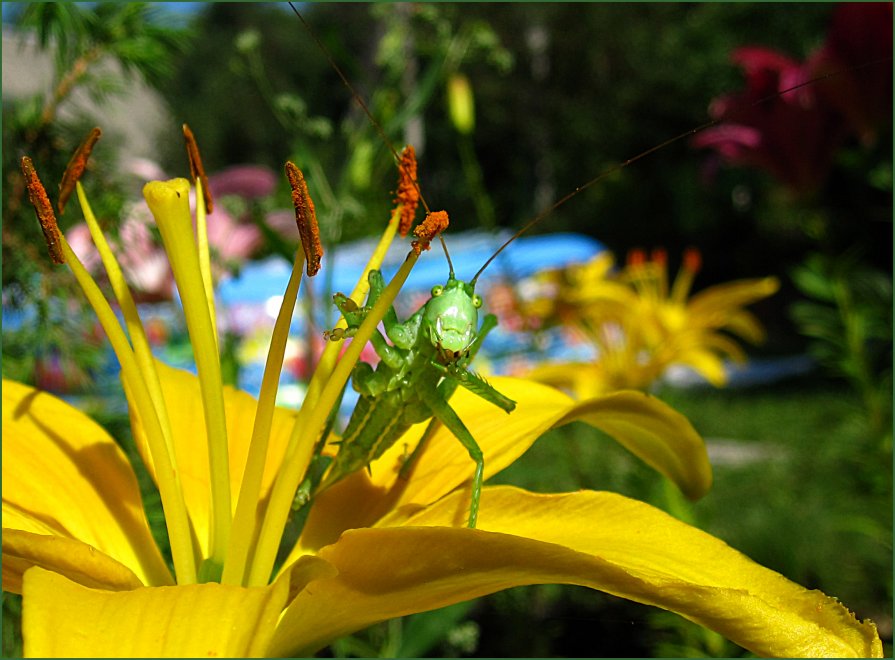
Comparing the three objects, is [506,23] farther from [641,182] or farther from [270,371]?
[270,371]

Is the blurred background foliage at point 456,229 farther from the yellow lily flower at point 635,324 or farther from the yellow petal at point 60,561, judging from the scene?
the yellow petal at point 60,561

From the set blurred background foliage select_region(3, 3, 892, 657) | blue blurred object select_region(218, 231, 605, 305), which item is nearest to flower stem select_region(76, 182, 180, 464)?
blurred background foliage select_region(3, 3, 892, 657)

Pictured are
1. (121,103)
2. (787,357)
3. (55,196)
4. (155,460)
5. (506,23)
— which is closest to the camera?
(155,460)

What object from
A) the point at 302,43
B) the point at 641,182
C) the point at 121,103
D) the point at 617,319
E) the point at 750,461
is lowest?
the point at 121,103

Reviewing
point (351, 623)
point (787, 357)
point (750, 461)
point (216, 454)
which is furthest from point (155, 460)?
point (787, 357)

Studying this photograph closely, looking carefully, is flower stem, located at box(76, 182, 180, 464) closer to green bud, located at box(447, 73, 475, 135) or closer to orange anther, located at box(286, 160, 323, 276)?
orange anther, located at box(286, 160, 323, 276)

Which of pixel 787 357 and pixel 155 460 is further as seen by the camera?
pixel 787 357
